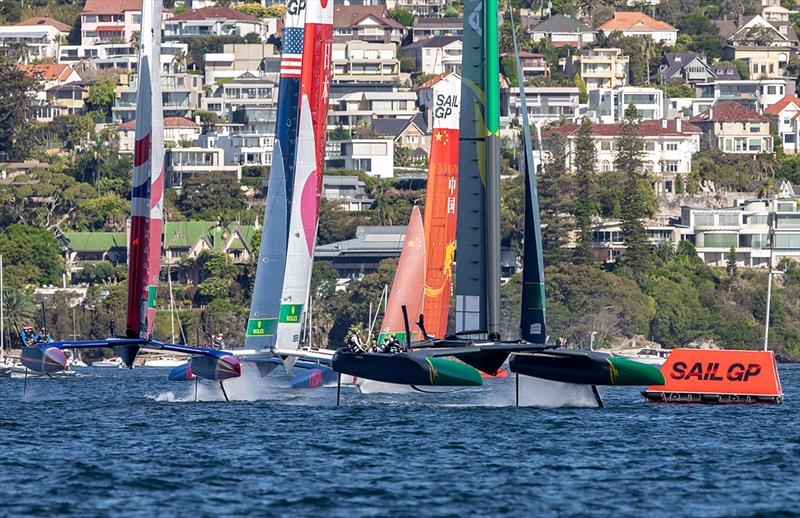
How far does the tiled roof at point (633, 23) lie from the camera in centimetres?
18300

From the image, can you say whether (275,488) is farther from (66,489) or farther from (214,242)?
(214,242)

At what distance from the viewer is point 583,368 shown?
1396 inches

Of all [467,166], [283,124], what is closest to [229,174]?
[283,124]

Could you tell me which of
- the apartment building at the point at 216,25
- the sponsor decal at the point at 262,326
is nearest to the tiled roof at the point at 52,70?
the apartment building at the point at 216,25

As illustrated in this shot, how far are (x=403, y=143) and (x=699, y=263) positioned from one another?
131 ft

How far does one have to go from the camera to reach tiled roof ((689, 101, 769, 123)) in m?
151

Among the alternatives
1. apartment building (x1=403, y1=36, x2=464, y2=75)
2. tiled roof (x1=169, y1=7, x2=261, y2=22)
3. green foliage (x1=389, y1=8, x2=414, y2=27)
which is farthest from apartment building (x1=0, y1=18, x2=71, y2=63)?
apartment building (x1=403, y1=36, x2=464, y2=75)

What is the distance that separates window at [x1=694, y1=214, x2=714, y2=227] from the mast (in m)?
88.2

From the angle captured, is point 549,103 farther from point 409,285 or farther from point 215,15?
point 409,285

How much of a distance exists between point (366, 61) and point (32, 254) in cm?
6518

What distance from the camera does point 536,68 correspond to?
17088 centimetres

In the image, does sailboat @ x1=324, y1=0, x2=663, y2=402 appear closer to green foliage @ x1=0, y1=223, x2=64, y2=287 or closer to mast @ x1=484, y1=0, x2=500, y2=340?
mast @ x1=484, y1=0, x2=500, y2=340

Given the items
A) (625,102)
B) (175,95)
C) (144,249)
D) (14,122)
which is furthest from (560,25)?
(144,249)

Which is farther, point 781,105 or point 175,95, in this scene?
point 175,95
